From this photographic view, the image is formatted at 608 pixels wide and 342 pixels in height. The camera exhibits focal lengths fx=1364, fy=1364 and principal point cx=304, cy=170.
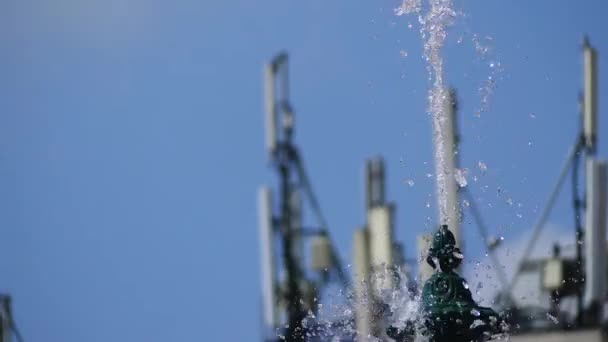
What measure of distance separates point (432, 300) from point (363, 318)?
103 inches

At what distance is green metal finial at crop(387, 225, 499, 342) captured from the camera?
7.88 feet

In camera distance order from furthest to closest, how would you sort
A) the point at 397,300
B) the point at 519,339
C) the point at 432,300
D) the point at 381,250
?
the point at 381,250
the point at 519,339
the point at 397,300
the point at 432,300

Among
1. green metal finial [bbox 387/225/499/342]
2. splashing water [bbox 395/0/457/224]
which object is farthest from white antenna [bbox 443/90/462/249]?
green metal finial [bbox 387/225/499/342]

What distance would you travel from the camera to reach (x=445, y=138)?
5234mm

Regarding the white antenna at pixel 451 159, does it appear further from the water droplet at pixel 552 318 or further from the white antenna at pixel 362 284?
the water droplet at pixel 552 318

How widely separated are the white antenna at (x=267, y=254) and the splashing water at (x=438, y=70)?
0.72 meters

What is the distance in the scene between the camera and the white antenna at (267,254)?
217 inches

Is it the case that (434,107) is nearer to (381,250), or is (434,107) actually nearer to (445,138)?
(445,138)

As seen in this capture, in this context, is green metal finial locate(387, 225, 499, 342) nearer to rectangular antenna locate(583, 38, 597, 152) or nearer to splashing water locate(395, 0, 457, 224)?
splashing water locate(395, 0, 457, 224)

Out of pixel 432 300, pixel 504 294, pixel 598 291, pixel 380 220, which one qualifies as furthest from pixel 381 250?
pixel 432 300

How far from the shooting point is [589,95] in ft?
18.5

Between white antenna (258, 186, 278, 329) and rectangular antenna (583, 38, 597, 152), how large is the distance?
134 centimetres

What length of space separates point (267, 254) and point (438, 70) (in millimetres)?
1186

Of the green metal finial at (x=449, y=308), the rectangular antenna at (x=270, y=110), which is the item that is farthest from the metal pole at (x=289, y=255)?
the green metal finial at (x=449, y=308)
